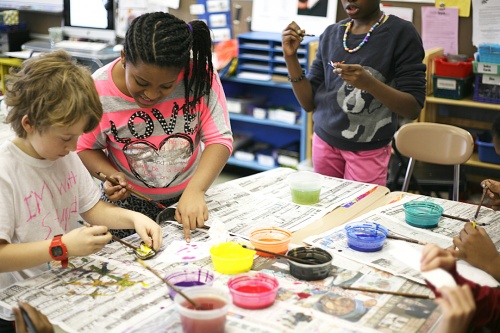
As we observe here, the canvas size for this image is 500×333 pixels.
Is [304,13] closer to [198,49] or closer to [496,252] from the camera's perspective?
[198,49]

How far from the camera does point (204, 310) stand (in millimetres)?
1160

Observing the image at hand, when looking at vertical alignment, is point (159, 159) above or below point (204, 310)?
above

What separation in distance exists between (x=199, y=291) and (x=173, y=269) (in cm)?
25

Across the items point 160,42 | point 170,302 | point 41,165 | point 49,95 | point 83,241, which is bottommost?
point 170,302

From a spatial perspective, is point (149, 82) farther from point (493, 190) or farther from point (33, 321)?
point (493, 190)

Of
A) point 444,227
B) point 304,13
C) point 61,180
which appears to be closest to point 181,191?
point 61,180

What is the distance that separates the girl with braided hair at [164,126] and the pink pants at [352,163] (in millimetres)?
613

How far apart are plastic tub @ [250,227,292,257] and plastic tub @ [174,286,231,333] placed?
12.1 inches

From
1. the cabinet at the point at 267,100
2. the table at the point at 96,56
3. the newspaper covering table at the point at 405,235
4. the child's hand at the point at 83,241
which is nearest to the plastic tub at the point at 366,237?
the newspaper covering table at the point at 405,235

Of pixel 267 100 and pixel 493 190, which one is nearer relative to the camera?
pixel 493 190

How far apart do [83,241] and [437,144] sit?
1774mm

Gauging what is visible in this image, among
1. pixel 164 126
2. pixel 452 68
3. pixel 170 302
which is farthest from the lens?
pixel 452 68

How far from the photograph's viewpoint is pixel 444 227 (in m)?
1.73

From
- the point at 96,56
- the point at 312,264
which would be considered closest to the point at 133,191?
the point at 312,264
